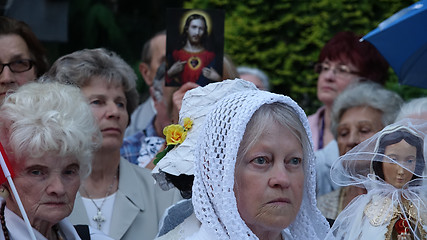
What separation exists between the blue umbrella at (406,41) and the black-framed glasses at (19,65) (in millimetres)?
2300

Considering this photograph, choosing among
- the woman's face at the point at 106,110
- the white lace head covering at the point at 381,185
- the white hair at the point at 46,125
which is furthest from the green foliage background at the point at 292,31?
the white hair at the point at 46,125

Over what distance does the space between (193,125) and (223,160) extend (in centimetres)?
36

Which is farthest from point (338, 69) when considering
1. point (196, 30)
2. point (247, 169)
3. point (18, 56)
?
point (247, 169)

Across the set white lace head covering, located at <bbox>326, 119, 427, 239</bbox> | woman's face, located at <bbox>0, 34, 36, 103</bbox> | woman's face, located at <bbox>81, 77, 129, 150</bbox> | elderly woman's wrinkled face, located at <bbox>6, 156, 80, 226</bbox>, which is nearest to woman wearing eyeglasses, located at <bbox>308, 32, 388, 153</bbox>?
woman's face, located at <bbox>81, 77, 129, 150</bbox>

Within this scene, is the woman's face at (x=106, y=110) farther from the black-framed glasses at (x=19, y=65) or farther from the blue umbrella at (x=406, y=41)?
the blue umbrella at (x=406, y=41)

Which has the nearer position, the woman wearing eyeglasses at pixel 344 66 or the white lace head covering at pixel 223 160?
the white lace head covering at pixel 223 160

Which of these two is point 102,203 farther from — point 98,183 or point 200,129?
point 200,129

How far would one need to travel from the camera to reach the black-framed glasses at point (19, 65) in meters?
4.58

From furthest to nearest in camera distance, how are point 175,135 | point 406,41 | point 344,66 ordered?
point 344,66
point 406,41
point 175,135

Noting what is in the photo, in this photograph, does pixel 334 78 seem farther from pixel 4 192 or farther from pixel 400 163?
pixel 4 192

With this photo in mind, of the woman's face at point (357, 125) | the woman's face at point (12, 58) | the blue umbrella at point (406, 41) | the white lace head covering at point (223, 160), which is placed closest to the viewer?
the white lace head covering at point (223, 160)

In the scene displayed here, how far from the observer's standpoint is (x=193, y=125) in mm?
3236

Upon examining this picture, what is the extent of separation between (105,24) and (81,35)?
12.6 inches

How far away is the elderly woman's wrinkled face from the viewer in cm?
334
